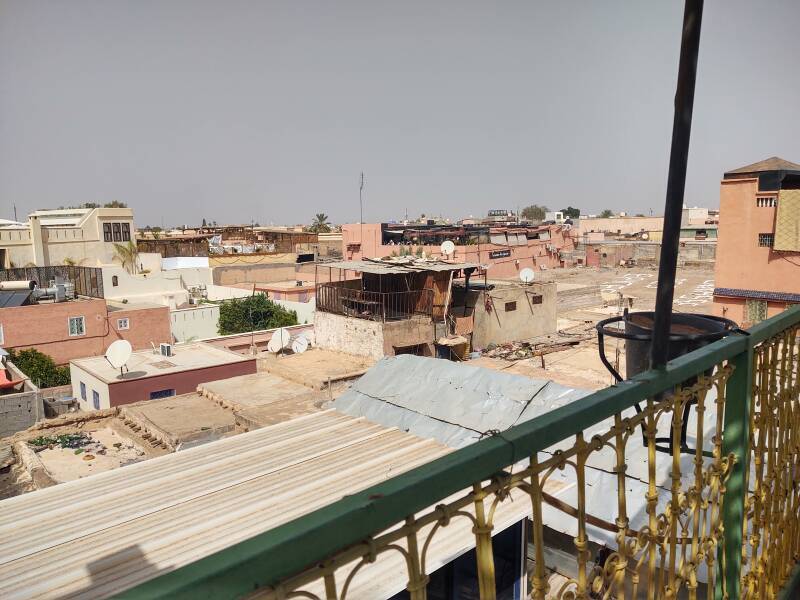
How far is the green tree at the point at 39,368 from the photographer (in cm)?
1797

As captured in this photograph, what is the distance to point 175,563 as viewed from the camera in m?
3.96

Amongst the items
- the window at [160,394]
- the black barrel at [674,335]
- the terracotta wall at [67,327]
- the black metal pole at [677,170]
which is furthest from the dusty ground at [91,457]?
the black metal pole at [677,170]

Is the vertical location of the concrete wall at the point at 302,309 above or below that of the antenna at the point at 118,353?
below

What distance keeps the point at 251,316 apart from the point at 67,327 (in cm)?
718

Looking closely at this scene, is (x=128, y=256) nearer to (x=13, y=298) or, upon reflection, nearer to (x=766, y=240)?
(x=13, y=298)

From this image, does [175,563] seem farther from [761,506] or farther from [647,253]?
[647,253]

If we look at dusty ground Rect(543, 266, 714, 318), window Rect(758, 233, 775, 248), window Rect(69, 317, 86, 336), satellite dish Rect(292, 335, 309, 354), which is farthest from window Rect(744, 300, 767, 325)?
window Rect(69, 317, 86, 336)

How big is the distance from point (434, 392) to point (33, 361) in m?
16.3

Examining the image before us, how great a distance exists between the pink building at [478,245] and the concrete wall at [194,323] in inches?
402

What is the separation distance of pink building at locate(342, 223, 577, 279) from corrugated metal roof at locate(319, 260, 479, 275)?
34.7 ft

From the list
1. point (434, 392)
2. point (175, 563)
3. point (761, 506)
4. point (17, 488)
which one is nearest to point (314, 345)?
point (17, 488)

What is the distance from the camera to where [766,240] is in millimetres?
14789

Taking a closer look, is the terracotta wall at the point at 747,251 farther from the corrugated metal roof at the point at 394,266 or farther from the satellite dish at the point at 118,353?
the satellite dish at the point at 118,353

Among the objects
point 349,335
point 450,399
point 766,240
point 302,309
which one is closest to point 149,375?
point 349,335
